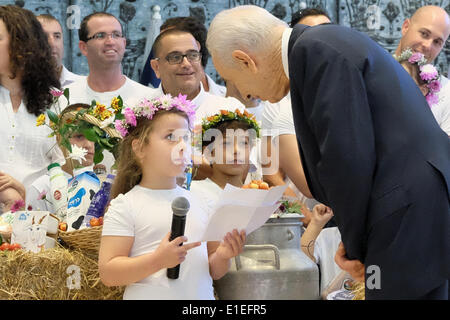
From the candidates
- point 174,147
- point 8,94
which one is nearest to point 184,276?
point 174,147

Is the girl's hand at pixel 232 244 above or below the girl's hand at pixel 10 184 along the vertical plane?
above

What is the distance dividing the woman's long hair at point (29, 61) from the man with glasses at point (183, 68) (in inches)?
26.6

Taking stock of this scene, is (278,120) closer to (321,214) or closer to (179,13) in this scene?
(321,214)

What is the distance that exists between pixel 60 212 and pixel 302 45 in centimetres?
187

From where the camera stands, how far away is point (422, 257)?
6.52 feet

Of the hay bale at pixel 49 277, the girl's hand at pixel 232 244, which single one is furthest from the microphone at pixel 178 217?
the hay bale at pixel 49 277

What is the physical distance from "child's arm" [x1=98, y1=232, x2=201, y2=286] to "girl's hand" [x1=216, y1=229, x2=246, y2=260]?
12 cm

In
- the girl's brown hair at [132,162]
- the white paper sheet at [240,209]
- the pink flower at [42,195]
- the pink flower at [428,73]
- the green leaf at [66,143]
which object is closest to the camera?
the white paper sheet at [240,209]

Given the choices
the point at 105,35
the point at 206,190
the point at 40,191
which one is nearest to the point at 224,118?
the point at 206,190

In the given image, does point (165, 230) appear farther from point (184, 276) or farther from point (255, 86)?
point (255, 86)

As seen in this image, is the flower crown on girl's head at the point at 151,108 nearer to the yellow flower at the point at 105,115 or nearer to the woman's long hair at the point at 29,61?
the yellow flower at the point at 105,115

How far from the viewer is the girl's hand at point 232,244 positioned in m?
2.56

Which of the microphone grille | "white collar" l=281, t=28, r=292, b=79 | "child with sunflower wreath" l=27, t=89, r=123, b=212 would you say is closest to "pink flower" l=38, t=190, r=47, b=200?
"child with sunflower wreath" l=27, t=89, r=123, b=212

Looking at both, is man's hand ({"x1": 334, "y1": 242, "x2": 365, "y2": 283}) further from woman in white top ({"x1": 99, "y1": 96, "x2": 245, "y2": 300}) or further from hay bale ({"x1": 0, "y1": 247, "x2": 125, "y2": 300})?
hay bale ({"x1": 0, "y1": 247, "x2": 125, "y2": 300})
